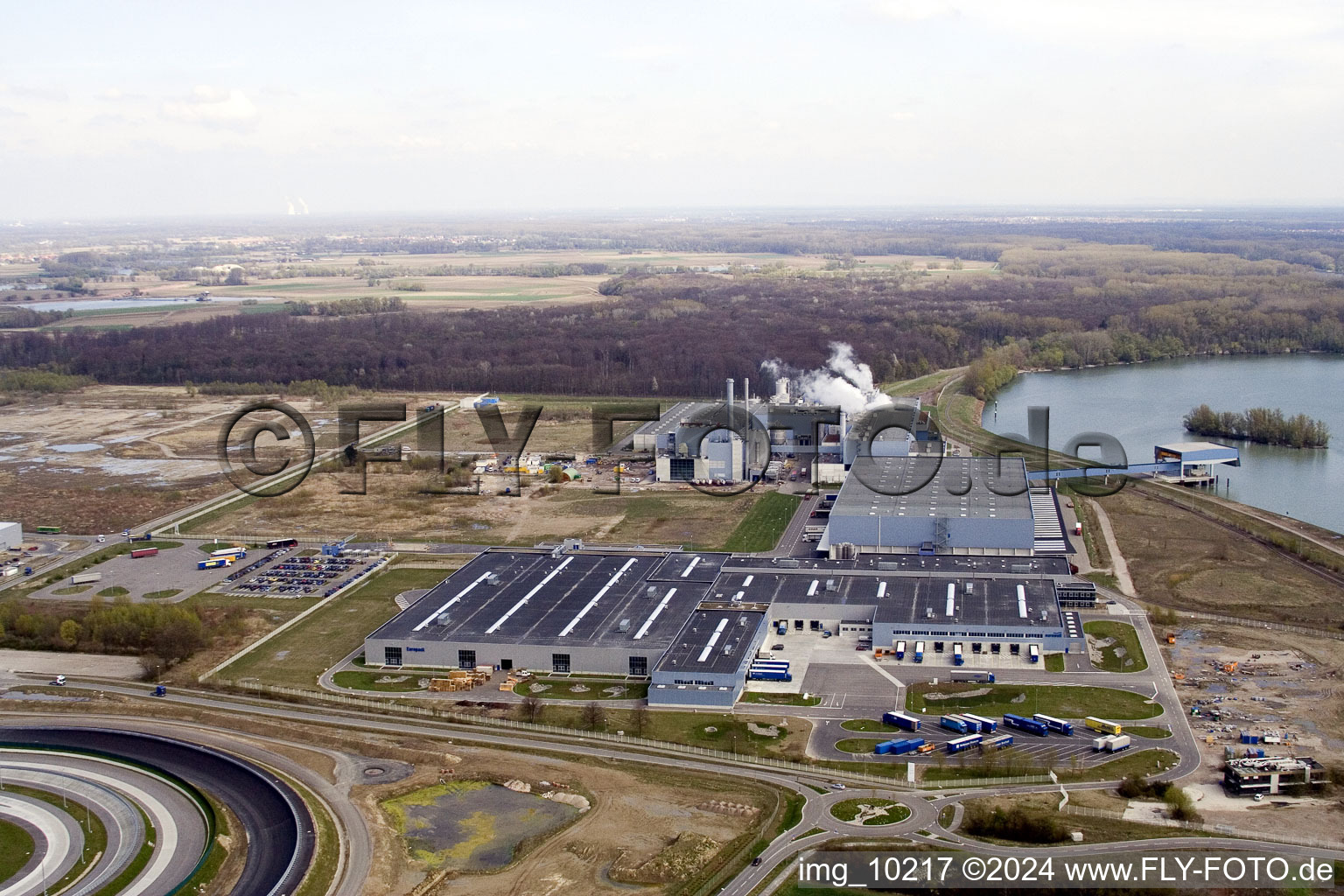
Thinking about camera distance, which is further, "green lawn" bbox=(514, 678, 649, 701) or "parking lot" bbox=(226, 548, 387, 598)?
"parking lot" bbox=(226, 548, 387, 598)

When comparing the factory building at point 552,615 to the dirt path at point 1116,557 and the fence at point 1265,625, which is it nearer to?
the dirt path at point 1116,557

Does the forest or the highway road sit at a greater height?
the forest

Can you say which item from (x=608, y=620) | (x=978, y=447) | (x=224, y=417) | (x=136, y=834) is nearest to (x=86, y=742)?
(x=136, y=834)

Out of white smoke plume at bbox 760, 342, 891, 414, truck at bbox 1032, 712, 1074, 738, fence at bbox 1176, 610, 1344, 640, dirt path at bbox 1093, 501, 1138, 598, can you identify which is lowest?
truck at bbox 1032, 712, 1074, 738

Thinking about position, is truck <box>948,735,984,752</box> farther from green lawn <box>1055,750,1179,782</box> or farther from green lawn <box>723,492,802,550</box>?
Result: green lawn <box>723,492,802,550</box>

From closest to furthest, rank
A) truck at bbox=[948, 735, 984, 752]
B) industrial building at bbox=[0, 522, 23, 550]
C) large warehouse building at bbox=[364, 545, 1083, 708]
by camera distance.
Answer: truck at bbox=[948, 735, 984, 752] < large warehouse building at bbox=[364, 545, 1083, 708] < industrial building at bbox=[0, 522, 23, 550]

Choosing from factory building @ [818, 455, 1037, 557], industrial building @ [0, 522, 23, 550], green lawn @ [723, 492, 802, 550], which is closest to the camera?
factory building @ [818, 455, 1037, 557]

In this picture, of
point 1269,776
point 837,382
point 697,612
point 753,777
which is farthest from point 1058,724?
point 837,382

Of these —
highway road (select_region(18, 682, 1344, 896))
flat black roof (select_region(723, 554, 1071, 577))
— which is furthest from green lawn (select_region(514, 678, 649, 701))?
flat black roof (select_region(723, 554, 1071, 577))
